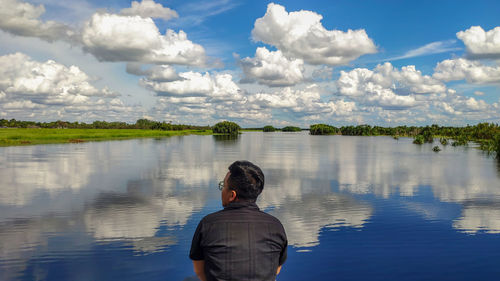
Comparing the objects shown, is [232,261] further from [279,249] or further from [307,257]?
[307,257]

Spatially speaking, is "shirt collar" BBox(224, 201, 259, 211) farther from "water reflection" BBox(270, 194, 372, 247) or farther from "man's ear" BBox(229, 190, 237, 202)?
"water reflection" BBox(270, 194, 372, 247)

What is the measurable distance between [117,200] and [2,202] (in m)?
6.76

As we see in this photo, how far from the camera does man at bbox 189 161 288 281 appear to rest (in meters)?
4.00

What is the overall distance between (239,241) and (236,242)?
1.5 inches

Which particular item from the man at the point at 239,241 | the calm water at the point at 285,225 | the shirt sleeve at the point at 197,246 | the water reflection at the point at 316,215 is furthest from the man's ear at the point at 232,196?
the water reflection at the point at 316,215

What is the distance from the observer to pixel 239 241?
399 cm

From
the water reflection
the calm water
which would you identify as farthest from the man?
the water reflection

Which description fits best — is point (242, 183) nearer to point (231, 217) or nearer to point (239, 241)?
point (231, 217)

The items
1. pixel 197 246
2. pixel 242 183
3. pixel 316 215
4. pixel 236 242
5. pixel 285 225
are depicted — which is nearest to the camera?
pixel 236 242

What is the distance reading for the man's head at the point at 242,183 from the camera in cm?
425

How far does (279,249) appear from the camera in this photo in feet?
14.0

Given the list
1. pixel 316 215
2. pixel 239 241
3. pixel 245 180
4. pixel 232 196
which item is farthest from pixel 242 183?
pixel 316 215

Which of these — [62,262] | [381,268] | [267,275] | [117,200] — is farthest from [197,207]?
→ [267,275]

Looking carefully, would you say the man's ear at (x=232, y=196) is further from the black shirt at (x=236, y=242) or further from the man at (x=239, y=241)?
the black shirt at (x=236, y=242)
